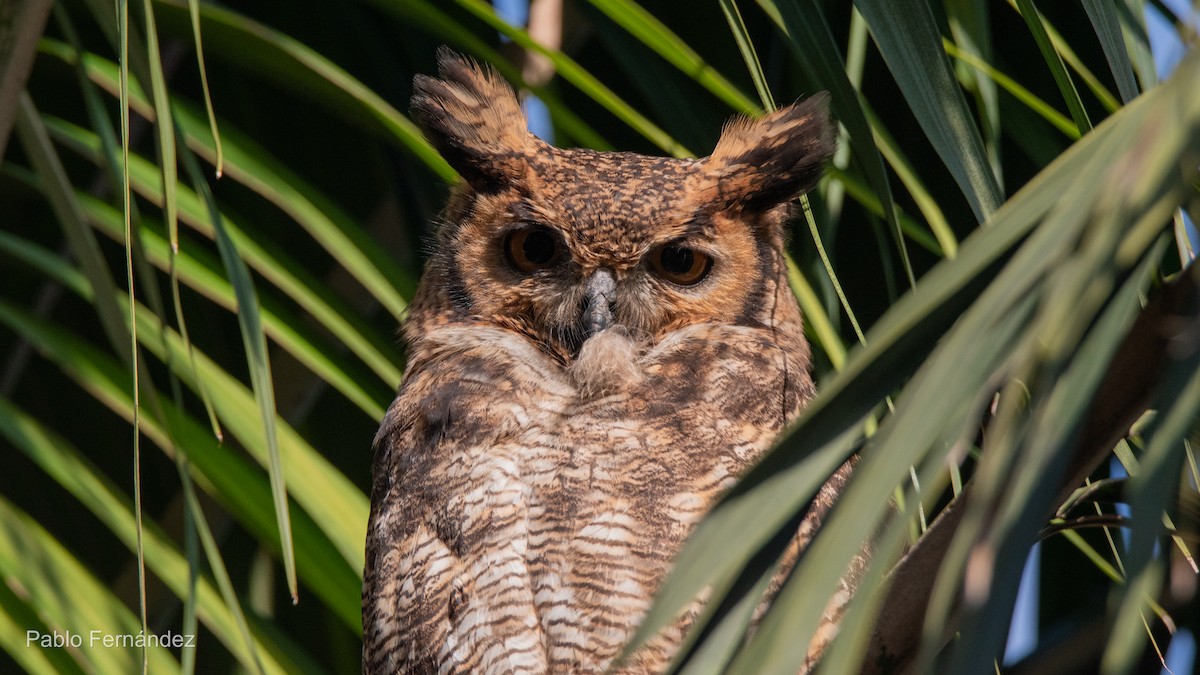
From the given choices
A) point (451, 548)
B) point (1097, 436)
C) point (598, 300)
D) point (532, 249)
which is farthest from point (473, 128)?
point (1097, 436)

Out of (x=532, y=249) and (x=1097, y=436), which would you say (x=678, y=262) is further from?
(x=1097, y=436)

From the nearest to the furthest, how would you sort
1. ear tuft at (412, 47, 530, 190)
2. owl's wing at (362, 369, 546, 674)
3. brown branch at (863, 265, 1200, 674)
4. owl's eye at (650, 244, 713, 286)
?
brown branch at (863, 265, 1200, 674)
owl's wing at (362, 369, 546, 674)
owl's eye at (650, 244, 713, 286)
ear tuft at (412, 47, 530, 190)

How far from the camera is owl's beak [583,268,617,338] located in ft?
6.61

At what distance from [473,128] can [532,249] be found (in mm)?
263

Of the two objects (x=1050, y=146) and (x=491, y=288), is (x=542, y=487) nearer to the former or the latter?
(x=491, y=288)

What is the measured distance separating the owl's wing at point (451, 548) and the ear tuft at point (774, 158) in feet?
1.83

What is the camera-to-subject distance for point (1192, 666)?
3129mm

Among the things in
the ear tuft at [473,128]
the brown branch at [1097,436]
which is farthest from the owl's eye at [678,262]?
the brown branch at [1097,436]

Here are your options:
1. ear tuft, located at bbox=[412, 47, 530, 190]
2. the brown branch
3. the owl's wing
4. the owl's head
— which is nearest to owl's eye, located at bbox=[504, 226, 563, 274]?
the owl's head

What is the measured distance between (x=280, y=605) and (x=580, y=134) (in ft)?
4.80

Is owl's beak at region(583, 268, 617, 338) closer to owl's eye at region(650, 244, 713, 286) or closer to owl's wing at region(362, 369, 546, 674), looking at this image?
owl's eye at region(650, 244, 713, 286)

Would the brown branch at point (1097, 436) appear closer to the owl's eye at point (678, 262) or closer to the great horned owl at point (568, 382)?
the great horned owl at point (568, 382)

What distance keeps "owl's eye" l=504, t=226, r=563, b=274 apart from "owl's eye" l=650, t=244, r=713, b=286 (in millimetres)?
160

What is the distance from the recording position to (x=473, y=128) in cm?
227
